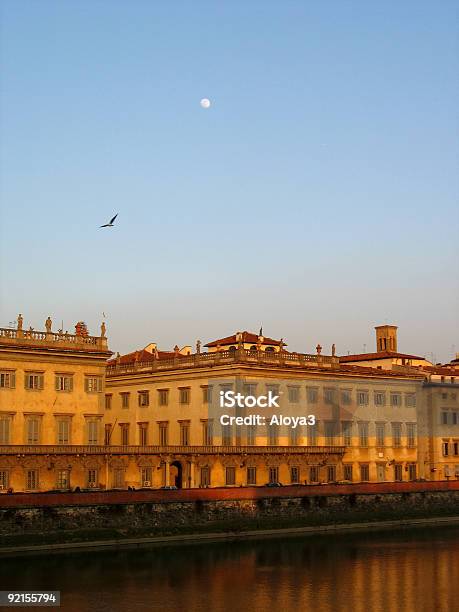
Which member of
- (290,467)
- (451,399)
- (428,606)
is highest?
(451,399)

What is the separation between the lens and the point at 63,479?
2569 inches

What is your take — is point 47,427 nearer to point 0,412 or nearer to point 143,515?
point 0,412

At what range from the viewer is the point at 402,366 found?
9488 centimetres

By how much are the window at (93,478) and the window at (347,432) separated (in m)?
23.6

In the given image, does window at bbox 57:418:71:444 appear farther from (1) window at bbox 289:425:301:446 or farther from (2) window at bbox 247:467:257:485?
(1) window at bbox 289:425:301:446

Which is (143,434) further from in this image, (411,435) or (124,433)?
(411,435)

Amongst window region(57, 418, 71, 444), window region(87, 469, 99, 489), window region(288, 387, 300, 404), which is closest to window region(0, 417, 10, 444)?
window region(57, 418, 71, 444)

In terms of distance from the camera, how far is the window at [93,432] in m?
68.6

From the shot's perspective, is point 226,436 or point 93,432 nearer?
point 93,432

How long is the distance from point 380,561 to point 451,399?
4127 cm

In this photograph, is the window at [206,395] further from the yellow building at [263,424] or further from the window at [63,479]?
the window at [63,479]

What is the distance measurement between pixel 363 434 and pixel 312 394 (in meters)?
6.45

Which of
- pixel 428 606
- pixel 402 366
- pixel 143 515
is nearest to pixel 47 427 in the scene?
pixel 143 515

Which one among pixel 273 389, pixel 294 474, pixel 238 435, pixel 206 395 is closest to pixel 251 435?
pixel 238 435
